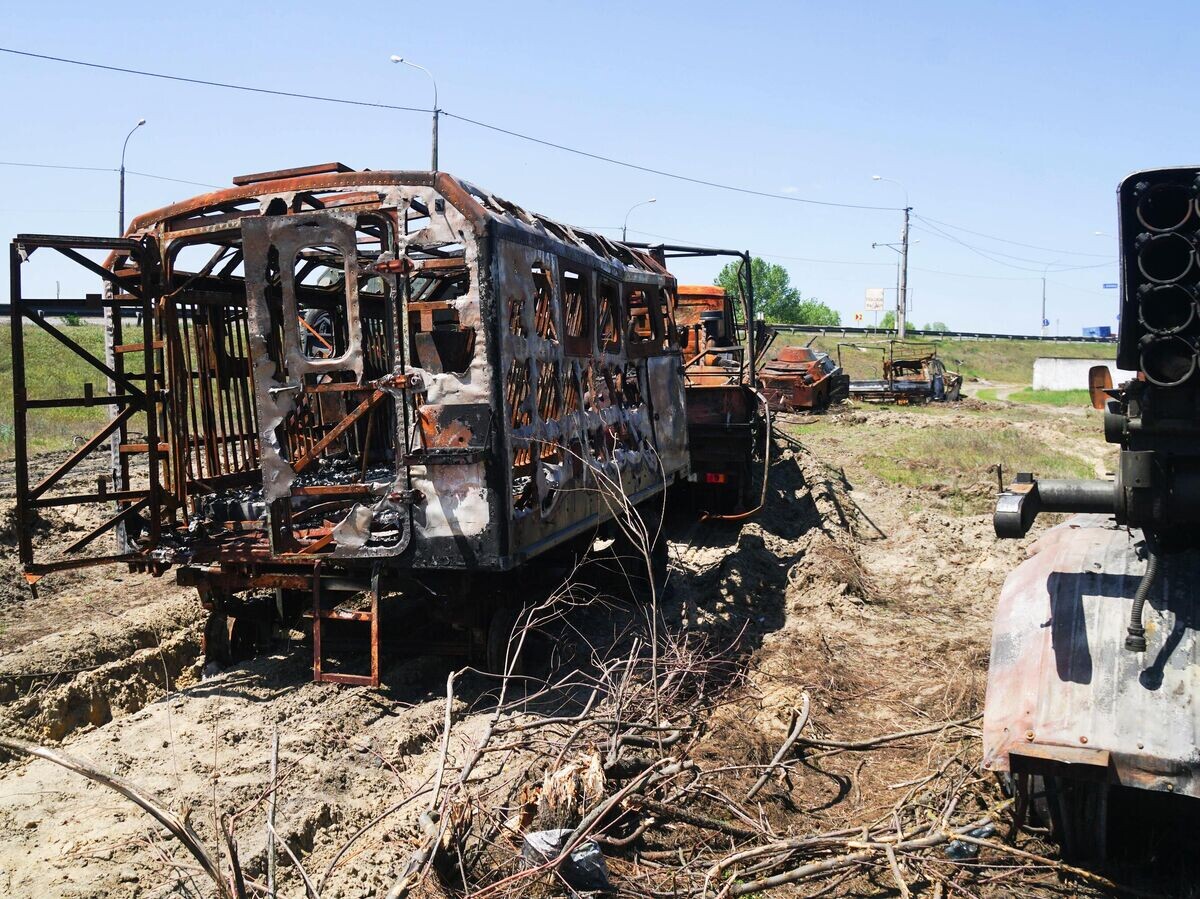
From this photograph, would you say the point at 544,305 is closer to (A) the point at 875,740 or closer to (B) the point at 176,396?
(B) the point at 176,396

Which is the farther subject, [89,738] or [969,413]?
[969,413]

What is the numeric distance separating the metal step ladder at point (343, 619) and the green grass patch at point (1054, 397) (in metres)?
35.7

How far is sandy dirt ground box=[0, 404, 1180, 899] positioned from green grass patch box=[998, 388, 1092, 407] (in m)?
29.5

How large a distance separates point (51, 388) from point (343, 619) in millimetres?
26423

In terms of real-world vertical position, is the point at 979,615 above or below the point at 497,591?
below

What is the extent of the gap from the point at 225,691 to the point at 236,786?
5.75ft

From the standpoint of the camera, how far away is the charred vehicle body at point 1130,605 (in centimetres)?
395

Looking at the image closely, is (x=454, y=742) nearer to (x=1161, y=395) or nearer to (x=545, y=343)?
(x=545, y=343)

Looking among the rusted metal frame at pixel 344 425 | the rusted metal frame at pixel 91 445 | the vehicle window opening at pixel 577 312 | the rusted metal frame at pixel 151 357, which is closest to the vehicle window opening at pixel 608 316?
the vehicle window opening at pixel 577 312

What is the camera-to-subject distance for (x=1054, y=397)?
41688 millimetres

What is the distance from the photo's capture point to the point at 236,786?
538 centimetres

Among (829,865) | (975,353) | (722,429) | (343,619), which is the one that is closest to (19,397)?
(343,619)

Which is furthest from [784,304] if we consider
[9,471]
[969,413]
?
[9,471]

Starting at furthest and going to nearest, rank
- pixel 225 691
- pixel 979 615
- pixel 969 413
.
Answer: pixel 969 413 → pixel 979 615 → pixel 225 691
